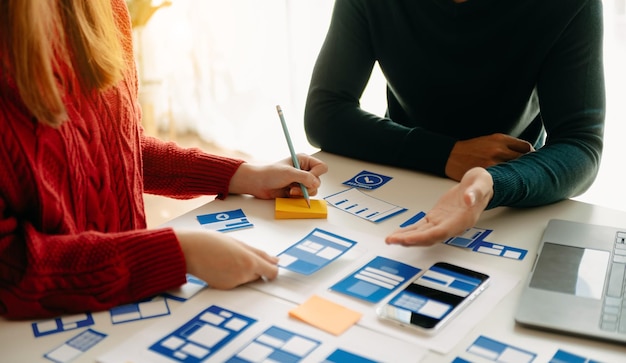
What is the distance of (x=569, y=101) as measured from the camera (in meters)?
1.32

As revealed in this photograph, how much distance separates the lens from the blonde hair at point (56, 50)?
92 centimetres

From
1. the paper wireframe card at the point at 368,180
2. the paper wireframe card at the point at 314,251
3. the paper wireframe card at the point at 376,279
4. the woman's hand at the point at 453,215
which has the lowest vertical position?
the paper wireframe card at the point at 376,279

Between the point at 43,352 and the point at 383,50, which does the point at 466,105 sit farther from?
the point at 43,352

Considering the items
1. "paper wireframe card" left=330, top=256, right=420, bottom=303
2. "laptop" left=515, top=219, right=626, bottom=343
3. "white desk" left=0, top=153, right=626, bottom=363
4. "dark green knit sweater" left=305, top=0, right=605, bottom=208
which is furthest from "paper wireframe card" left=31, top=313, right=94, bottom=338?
"dark green knit sweater" left=305, top=0, right=605, bottom=208

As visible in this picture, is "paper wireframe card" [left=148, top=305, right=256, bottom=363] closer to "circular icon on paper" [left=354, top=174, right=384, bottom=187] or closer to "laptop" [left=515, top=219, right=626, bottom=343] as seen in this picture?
"laptop" [left=515, top=219, right=626, bottom=343]

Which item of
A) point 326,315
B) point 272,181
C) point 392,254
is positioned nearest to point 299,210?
point 272,181

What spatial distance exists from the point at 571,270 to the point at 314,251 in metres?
0.36

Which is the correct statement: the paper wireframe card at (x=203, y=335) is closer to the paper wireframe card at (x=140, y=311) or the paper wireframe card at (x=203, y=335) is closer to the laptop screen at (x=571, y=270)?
the paper wireframe card at (x=140, y=311)

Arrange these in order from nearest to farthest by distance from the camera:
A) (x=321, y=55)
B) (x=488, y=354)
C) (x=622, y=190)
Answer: (x=488, y=354) → (x=321, y=55) → (x=622, y=190)

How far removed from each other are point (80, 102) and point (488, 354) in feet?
2.28

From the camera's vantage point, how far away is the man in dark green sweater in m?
1.24

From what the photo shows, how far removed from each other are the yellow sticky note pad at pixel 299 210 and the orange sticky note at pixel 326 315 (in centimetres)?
26

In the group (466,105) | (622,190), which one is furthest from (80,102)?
(622,190)

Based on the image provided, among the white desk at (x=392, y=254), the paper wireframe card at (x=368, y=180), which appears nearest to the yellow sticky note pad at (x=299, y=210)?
the white desk at (x=392, y=254)
